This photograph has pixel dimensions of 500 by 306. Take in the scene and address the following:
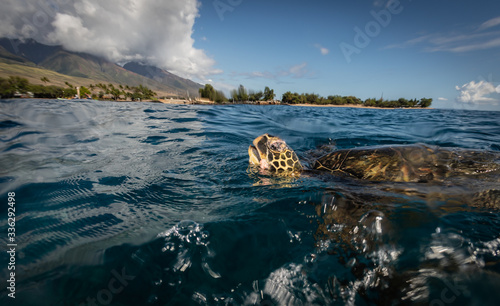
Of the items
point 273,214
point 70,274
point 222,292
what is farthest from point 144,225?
point 273,214

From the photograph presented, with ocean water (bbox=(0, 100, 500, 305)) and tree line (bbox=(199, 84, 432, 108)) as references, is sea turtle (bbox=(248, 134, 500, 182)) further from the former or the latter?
tree line (bbox=(199, 84, 432, 108))

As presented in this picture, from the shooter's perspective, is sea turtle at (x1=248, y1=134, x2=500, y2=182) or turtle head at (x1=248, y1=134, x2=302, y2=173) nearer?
sea turtle at (x1=248, y1=134, x2=500, y2=182)

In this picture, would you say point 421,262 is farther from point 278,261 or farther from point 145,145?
point 145,145

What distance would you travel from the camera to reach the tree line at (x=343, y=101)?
91.5m

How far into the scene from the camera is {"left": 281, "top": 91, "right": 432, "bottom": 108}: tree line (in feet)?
300

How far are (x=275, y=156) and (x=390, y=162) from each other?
2.03 meters

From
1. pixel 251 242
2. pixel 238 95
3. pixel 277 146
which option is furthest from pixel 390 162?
pixel 238 95

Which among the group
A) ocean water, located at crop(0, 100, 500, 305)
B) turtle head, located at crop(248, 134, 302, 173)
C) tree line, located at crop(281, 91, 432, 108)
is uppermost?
tree line, located at crop(281, 91, 432, 108)

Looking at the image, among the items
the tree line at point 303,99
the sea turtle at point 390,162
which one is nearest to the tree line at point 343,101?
the tree line at point 303,99

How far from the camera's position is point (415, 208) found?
209 centimetres

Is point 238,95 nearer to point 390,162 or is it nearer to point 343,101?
point 343,101

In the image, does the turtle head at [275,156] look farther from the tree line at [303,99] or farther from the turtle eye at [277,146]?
the tree line at [303,99]

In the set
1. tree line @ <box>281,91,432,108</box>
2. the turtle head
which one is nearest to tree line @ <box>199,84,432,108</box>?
tree line @ <box>281,91,432,108</box>

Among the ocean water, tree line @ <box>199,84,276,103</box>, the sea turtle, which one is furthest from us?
tree line @ <box>199,84,276,103</box>
